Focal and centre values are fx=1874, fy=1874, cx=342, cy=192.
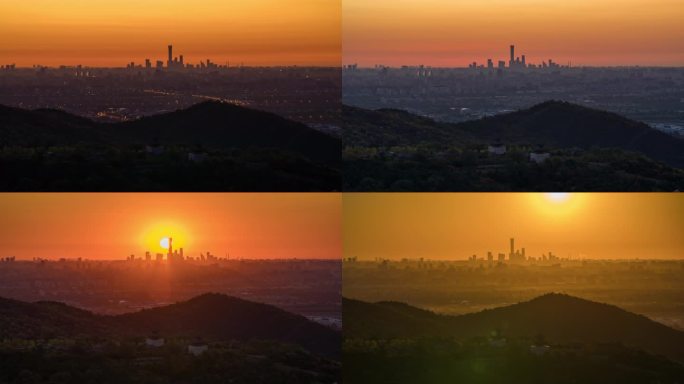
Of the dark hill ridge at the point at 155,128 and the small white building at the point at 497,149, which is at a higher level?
the dark hill ridge at the point at 155,128

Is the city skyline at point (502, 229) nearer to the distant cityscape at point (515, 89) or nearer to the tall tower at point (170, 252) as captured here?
the distant cityscape at point (515, 89)

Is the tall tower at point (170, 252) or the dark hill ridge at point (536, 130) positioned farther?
the dark hill ridge at point (536, 130)

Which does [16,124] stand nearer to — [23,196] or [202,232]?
[23,196]

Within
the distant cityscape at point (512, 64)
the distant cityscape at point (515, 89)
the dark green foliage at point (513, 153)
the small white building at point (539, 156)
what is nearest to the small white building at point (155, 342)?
the dark green foliage at point (513, 153)

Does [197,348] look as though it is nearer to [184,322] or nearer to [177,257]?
[184,322]

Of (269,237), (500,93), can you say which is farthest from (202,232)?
(500,93)

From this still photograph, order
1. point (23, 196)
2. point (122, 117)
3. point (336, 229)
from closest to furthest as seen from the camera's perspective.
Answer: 1. point (336, 229)
2. point (23, 196)
3. point (122, 117)

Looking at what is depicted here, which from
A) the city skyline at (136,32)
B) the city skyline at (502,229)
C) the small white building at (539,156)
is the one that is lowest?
the city skyline at (502,229)
